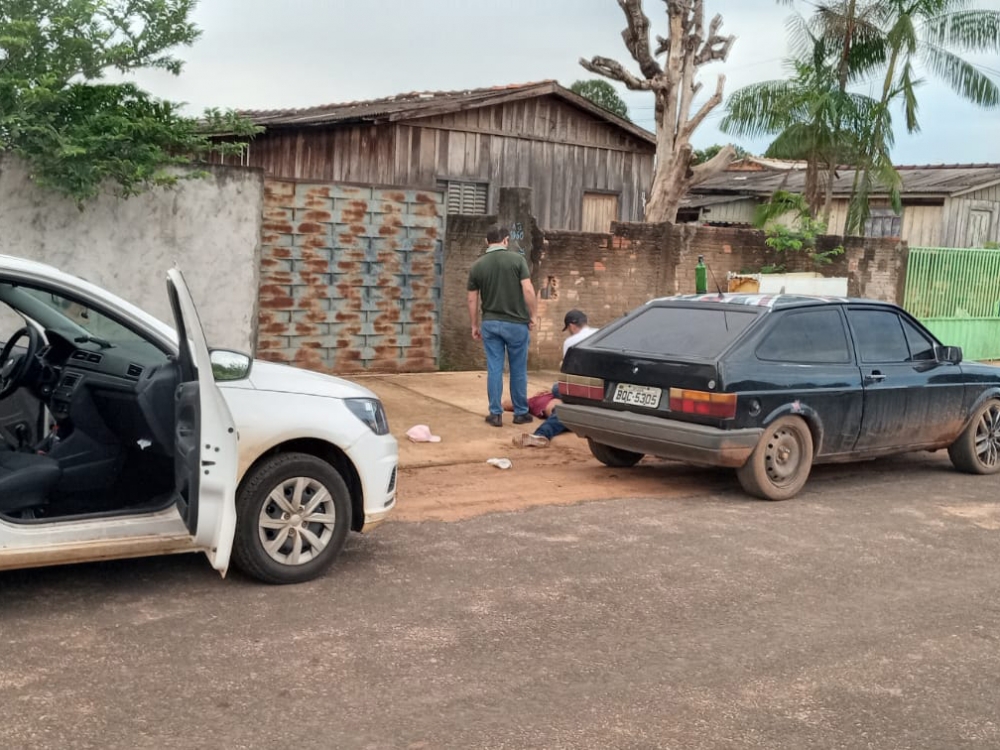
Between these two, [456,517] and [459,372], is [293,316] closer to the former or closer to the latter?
[459,372]

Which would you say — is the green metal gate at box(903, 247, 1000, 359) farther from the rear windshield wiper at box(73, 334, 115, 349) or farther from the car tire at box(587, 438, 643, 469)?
the rear windshield wiper at box(73, 334, 115, 349)

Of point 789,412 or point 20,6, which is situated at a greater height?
point 20,6

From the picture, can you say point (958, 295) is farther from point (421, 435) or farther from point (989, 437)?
point (421, 435)

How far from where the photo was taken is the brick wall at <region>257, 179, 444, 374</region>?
11672mm

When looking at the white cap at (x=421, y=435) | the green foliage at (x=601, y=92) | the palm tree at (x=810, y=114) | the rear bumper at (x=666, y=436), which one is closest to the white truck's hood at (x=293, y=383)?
the rear bumper at (x=666, y=436)

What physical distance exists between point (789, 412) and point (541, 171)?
12.4 metres

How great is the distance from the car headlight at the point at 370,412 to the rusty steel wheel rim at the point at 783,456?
3.12m

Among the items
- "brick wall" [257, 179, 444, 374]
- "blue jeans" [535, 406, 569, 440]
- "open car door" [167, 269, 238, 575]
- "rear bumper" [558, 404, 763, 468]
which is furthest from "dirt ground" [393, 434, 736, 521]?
"brick wall" [257, 179, 444, 374]

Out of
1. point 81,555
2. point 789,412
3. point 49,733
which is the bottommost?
point 49,733

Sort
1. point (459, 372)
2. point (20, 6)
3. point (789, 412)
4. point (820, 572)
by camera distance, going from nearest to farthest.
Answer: point (820, 572) → point (789, 412) → point (20, 6) → point (459, 372)

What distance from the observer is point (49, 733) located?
3756 mm

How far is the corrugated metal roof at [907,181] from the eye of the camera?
2597cm

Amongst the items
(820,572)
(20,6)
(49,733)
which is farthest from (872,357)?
(20,6)

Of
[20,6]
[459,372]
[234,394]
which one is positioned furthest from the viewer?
[459,372]
